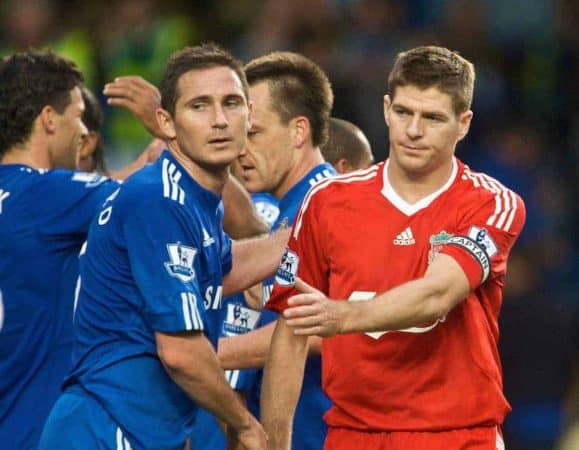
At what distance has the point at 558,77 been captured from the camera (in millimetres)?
13430

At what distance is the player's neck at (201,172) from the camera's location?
573 cm

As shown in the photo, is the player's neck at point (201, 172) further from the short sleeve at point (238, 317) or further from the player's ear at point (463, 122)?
the short sleeve at point (238, 317)

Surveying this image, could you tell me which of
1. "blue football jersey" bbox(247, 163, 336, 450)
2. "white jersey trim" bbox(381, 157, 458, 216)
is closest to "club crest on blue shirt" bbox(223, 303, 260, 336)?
Answer: "blue football jersey" bbox(247, 163, 336, 450)

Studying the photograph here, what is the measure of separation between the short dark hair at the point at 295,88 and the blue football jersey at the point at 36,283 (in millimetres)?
1082

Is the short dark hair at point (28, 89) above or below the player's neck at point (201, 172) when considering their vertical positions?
above

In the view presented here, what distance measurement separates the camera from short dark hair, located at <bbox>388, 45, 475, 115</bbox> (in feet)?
18.6

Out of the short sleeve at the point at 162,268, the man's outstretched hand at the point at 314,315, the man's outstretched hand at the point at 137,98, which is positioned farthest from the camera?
the man's outstretched hand at the point at 137,98

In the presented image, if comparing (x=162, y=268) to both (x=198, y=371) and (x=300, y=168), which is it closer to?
(x=198, y=371)

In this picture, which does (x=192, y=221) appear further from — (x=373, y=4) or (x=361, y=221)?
(x=373, y=4)

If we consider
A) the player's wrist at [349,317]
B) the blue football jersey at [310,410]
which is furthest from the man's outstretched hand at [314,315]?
the blue football jersey at [310,410]

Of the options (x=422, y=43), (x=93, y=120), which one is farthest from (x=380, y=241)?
(x=422, y=43)

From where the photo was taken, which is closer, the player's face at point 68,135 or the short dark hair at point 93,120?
the player's face at point 68,135

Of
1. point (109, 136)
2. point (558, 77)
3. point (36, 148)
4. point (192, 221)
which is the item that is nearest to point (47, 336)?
point (36, 148)

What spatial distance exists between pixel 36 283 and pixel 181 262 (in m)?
1.35
